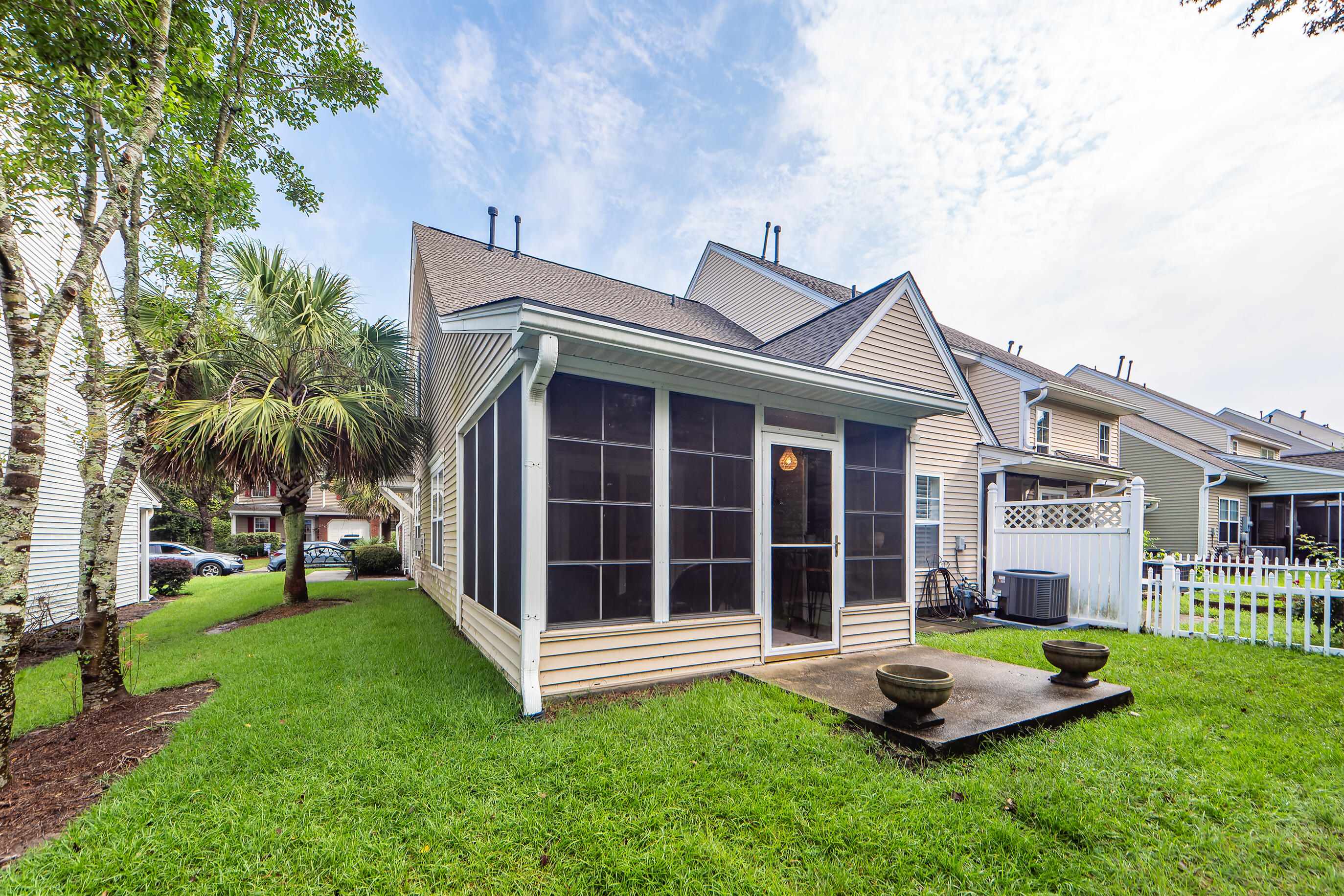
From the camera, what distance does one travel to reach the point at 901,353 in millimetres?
9086

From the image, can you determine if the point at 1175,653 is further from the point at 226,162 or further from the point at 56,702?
the point at 226,162

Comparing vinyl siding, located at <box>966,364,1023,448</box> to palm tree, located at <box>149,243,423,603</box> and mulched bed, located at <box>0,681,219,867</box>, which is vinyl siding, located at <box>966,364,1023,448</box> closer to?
palm tree, located at <box>149,243,423,603</box>

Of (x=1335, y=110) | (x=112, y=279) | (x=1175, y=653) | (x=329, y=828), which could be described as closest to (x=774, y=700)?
(x=329, y=828)

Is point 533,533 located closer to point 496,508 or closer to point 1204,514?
point 496,508

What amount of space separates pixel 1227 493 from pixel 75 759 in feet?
87.2

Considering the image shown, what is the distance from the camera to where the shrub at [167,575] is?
1331cm

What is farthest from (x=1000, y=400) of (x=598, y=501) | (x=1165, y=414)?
(x=1165, y=414)

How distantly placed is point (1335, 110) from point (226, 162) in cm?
983

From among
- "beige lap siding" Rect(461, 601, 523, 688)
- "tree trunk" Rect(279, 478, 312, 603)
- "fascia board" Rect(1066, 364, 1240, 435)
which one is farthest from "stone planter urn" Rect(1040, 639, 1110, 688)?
"fascia board" Rect(1066, 364, 1240, 435)

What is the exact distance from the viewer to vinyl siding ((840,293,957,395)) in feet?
28.6

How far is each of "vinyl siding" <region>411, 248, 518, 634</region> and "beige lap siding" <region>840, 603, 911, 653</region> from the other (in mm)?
4009

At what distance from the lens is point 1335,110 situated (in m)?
3.78

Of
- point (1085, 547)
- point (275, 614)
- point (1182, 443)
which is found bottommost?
point (275, 614)

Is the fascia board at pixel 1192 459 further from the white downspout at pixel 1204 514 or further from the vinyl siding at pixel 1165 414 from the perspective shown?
the vinyl siding at pixel 1165 414
